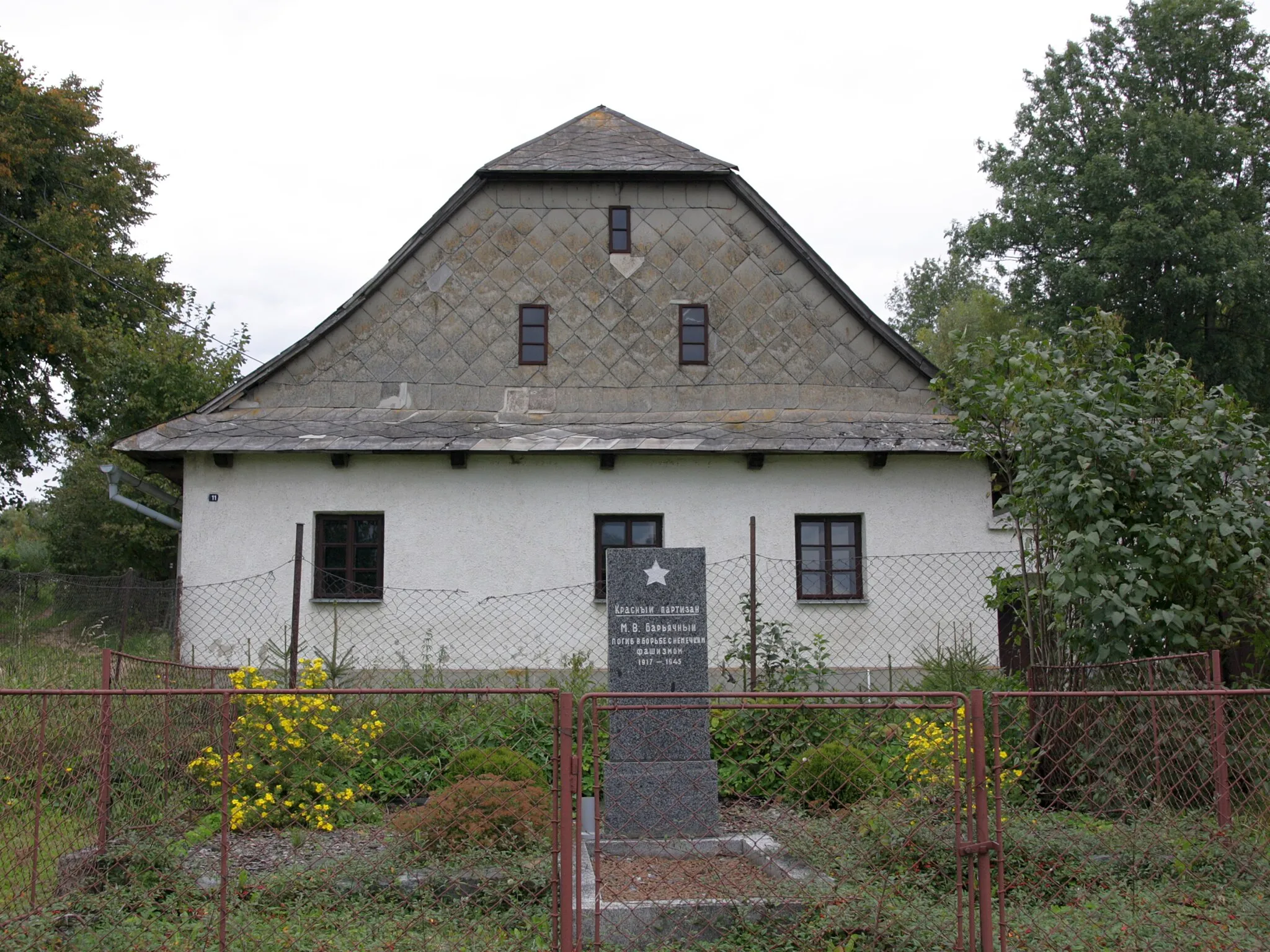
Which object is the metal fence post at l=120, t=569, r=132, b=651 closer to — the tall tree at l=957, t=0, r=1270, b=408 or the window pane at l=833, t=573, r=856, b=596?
the window pane at l=833, t=573, r=856, b=596

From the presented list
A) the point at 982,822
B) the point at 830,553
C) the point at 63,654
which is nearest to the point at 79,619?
the point at 63,654

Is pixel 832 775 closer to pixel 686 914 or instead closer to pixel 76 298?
pixel 686 914

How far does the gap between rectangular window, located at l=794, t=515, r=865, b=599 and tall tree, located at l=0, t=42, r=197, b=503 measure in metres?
14.0

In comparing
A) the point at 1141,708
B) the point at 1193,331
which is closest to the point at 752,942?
the point at 1141,708

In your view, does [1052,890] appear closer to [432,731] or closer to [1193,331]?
[432,731]

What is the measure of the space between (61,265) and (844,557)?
16675 millimetres

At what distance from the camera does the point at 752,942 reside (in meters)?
5.18

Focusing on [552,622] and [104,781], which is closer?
[104,781]

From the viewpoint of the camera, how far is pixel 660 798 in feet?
24.3

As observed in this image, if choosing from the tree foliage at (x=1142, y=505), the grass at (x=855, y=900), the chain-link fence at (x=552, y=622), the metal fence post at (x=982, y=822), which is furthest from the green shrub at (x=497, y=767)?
the chain-link fence at (x=552, y=622)

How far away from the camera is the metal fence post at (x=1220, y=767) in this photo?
17.0 feet

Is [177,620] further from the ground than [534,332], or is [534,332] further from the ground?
[534,332]

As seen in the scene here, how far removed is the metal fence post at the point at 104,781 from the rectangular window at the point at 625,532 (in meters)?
7.35

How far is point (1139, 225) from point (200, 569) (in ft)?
60.7
